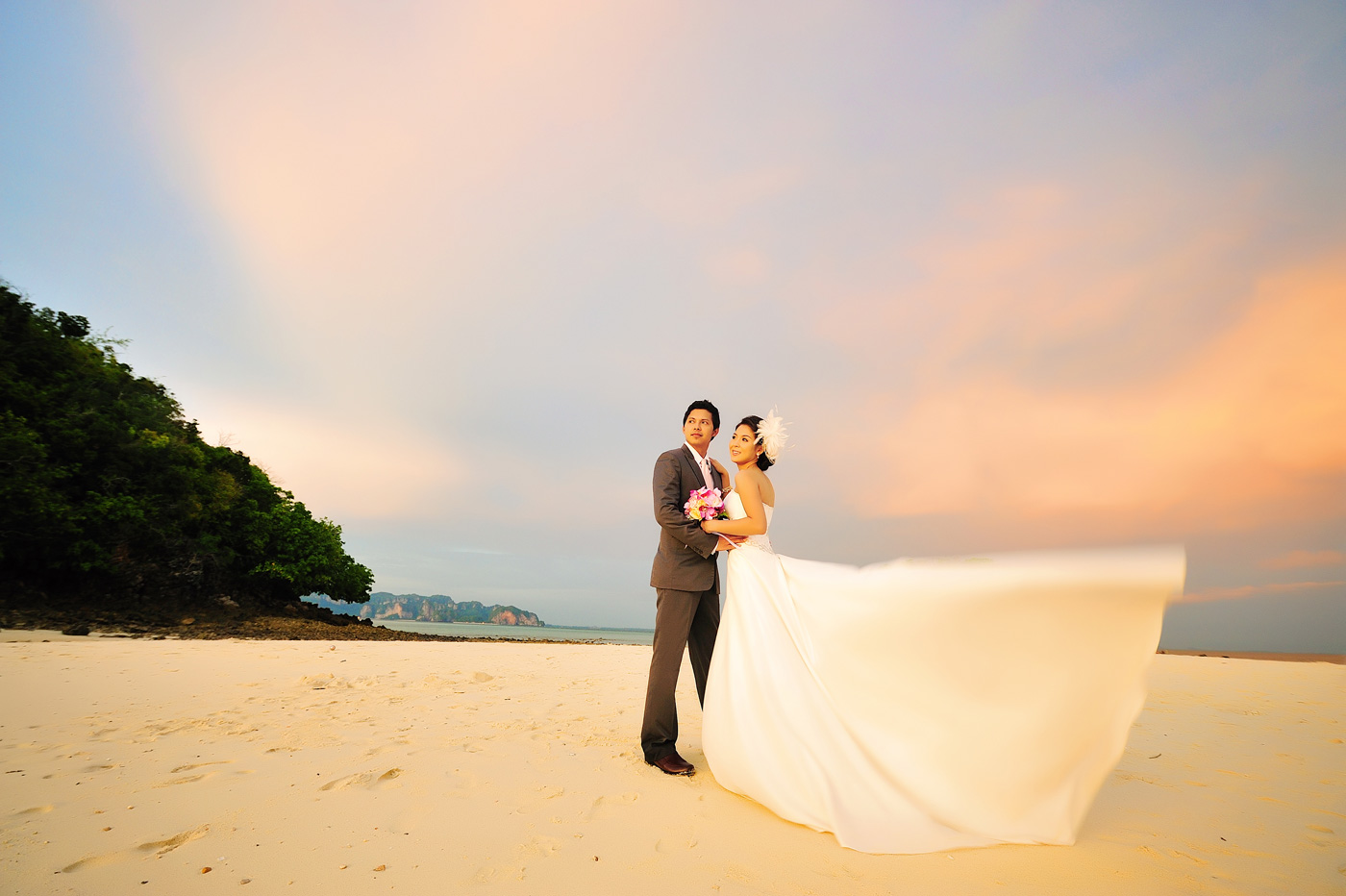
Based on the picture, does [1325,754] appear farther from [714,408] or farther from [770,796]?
[714,408]

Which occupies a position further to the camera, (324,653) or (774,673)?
(324,653)

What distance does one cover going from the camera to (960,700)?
116 inches

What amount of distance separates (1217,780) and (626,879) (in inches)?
170

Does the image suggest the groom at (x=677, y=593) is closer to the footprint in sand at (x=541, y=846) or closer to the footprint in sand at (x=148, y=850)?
the footprint in sand at (x=541, y=846)

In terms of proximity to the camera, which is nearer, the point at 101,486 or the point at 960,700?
the point at 960,700

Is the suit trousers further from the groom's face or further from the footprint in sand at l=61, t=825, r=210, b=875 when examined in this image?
the footprint in sand at l=61, t=825, r=210, b=875

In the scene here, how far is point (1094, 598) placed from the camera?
2.77 m

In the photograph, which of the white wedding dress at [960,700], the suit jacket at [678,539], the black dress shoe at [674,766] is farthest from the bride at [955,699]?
the suit jacket at [678,539]

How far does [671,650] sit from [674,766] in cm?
72

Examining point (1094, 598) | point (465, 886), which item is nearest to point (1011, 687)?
point (1094, 598)

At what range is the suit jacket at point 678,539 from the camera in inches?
159

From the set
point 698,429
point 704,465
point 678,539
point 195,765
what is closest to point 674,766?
point 678,539

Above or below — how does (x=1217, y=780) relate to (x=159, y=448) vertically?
below

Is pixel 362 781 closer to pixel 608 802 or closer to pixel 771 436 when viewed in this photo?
pixel 608 802
